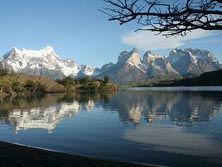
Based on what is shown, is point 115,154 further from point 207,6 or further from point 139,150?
point 207,6

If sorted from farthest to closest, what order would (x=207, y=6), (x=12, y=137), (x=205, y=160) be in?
(x=12, y=137) < (x=205, y=160) < (x=207, y=6)

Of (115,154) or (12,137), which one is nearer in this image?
(115,154)

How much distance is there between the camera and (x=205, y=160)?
27.0m

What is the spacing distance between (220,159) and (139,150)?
7.02 metres

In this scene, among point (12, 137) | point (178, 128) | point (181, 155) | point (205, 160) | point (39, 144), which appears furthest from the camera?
point (178, 128)

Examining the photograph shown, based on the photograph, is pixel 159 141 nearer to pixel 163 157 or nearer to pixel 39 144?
pixel 163 157

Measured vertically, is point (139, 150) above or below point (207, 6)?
below

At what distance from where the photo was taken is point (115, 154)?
98.1 feet

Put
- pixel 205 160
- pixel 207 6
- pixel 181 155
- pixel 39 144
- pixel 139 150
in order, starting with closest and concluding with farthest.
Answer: pixel 207 6, pixel 205 160, pixel 181 155, pixel 139 150, pixel 39 144

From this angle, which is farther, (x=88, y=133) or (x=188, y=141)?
(x=88, y=133)

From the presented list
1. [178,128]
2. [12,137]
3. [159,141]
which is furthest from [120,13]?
[178,128]

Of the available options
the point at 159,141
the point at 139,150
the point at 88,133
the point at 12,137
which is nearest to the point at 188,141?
the point at 159,141

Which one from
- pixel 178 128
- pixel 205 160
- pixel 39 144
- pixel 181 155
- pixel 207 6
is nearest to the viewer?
pixel 207 6

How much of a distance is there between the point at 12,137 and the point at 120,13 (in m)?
33.5
